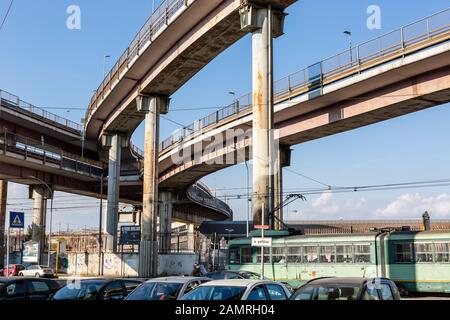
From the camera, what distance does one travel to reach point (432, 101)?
3148cm

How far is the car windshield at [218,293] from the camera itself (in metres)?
9.74

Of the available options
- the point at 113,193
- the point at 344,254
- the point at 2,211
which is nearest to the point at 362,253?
the point at 344,254

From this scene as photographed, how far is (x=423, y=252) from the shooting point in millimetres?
24391

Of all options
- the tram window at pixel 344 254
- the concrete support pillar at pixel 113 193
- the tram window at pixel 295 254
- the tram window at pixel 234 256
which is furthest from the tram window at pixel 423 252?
the concrete support pillar at pixel 113 193

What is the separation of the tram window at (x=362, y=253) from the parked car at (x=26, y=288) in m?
15.8

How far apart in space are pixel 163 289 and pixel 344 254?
648 inches

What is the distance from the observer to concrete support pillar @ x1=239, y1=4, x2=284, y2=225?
3147cm

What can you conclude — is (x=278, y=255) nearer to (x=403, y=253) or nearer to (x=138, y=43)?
(x=403, y=253)

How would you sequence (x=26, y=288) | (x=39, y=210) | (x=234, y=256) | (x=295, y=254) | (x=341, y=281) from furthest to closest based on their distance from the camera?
(x=39, y=210), (x=234, y=256), (x=295, y=254), (x=26, y=288), (x=341, y=281)

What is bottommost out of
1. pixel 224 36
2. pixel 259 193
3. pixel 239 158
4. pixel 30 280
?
pixel 30 280

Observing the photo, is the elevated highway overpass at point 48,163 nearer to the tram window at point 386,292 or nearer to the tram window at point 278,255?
the tram window at point 278,255
